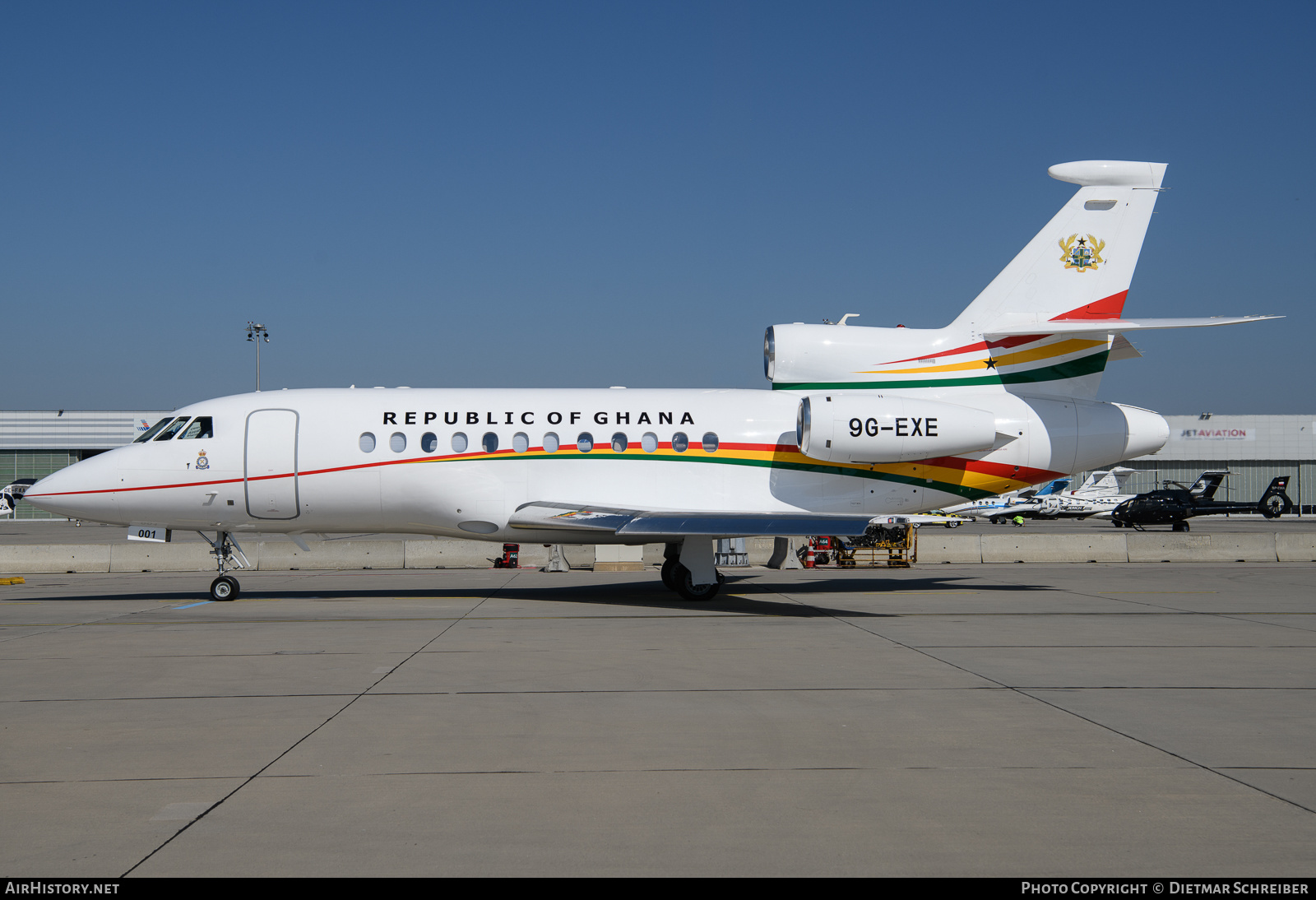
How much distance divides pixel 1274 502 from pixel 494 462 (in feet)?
185

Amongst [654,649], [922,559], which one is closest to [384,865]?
[654,649]

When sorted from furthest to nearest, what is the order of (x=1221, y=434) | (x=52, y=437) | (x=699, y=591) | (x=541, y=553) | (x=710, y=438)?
1. (x=1221, y=434)
2. (x=52, y=437)
3. (x=541, y=553)
4. (x=710, y=438)
5. (x=699, y=591)

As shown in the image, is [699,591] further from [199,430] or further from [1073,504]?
[1073,504]

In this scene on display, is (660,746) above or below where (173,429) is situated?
below

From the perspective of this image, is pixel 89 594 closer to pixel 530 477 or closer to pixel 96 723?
pixel 530 477

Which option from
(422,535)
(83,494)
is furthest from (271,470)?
(422,535)

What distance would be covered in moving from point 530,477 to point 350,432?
3.14 meters

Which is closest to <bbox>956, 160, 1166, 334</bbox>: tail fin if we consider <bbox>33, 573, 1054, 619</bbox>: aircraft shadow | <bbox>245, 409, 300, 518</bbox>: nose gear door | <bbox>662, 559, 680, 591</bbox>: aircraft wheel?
<bbox>33, 573, 1054, 619</bbox>: aircraft shadow

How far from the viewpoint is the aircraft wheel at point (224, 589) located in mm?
16609

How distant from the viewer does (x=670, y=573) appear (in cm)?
1777

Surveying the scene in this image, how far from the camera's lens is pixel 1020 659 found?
10141 millimetres

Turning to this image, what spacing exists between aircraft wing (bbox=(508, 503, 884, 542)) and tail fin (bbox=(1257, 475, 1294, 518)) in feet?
167

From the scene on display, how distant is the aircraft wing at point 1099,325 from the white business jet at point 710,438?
0.18ft

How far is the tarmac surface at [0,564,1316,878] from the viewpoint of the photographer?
460cm
